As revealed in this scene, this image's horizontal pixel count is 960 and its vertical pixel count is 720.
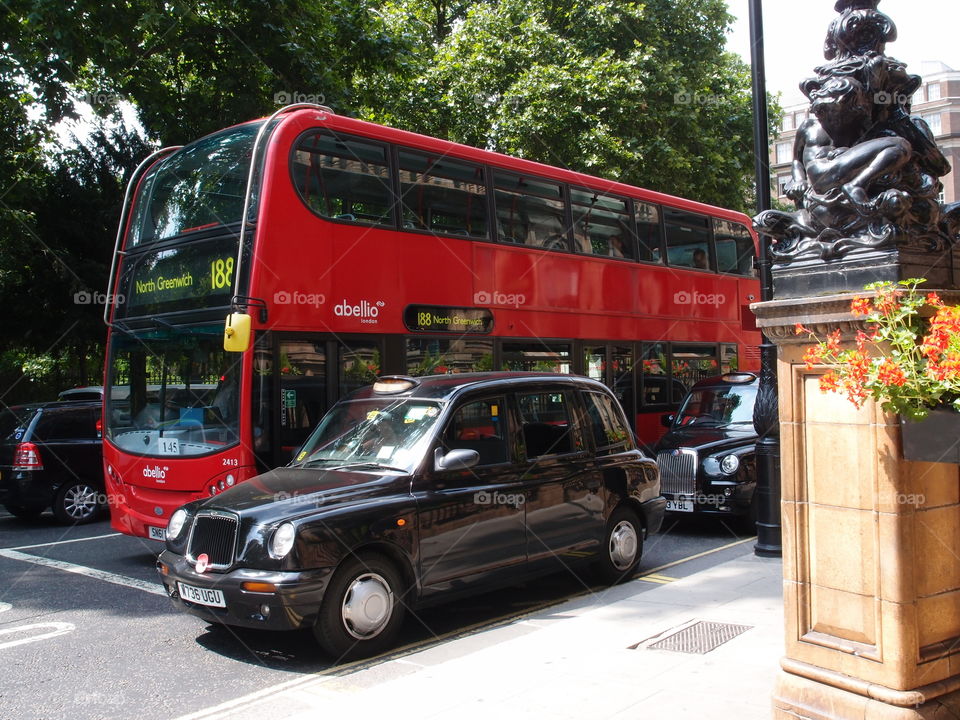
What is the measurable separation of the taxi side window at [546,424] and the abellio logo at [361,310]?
2790 millimetres

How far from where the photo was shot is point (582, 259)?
41.7 ft

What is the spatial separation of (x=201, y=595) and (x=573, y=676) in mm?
2553

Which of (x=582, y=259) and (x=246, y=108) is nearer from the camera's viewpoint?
(x=582, y=259)

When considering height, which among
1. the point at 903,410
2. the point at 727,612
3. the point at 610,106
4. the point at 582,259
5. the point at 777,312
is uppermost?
the point at 610,106

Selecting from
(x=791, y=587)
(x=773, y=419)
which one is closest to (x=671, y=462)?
(x=773, y=419)

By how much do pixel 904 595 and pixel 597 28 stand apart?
23176 mm

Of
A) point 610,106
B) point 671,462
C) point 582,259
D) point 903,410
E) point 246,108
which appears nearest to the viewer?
point 903,410

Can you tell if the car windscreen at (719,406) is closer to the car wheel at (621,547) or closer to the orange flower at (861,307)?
the car wheel at (621,547)

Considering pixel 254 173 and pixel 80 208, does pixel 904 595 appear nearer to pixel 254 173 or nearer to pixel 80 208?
pixel 254 173

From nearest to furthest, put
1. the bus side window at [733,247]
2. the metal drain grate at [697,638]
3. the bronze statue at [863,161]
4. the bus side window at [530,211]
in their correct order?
1. the bronze statue at [863,161]
2. the metal drain grate at [697,638]
3. the bus side window at [530,211]
4. the bus side window at [733,247]

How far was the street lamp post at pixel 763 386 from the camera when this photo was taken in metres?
8.67

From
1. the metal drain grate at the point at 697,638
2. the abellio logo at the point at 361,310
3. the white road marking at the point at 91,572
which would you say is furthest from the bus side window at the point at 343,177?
the metal drain grate at the point at 697,638

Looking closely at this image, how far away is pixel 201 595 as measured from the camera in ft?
19.2

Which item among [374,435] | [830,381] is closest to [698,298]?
[374,435]
